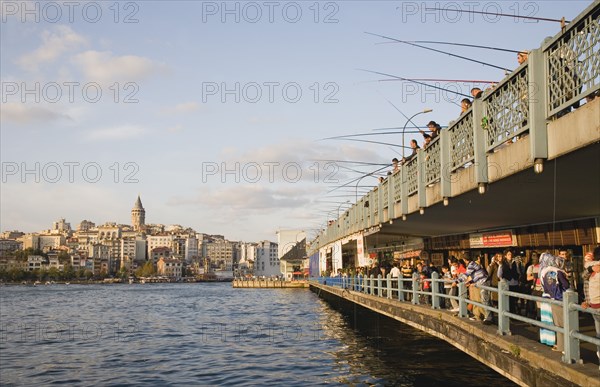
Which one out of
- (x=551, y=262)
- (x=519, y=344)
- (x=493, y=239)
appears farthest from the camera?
(x=493, y=239)

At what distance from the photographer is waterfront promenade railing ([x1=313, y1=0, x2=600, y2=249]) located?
26.1 feet

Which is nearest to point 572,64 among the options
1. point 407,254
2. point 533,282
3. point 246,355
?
point 533,282

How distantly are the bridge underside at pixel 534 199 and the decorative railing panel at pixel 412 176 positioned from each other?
82cm

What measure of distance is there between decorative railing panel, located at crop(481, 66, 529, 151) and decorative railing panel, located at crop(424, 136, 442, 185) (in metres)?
3.45

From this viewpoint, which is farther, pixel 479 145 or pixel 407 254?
pixel 407 254

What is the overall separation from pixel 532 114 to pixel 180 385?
41.1 ft

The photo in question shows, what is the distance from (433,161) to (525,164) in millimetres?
6612

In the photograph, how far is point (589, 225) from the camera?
1569 cm

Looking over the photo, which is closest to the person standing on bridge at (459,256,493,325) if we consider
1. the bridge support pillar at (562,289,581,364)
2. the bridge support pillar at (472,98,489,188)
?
the bridge support pillar at (472,98,489,188)

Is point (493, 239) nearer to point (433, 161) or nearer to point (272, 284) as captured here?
point (433, 161)

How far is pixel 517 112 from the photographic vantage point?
1006cm

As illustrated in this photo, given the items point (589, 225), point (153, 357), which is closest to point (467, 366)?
point (589, 225)

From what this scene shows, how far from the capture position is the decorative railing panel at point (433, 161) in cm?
1543

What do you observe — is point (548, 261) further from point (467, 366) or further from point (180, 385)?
point (180, 385)
